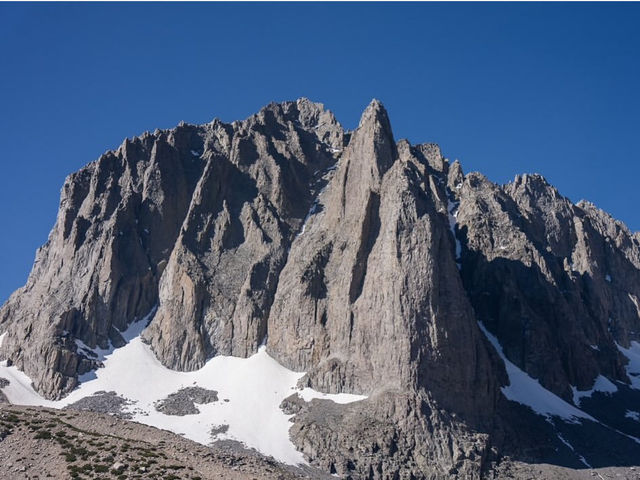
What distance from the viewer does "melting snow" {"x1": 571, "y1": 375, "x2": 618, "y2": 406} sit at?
15212cm

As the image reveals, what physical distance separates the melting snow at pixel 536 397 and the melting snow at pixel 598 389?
7.80 metres

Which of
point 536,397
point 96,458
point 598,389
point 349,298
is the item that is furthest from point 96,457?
point 598,389

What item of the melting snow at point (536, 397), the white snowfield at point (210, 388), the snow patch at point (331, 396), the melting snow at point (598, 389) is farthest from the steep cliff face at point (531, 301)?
the white snowfield at point (210, 388)

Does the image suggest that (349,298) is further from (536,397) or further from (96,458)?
(96,458)

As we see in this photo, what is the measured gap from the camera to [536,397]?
142 meters

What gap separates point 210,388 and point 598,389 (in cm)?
7509

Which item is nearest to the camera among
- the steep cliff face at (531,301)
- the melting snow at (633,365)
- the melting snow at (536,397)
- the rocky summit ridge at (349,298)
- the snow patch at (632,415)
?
the rocky summit ridge at (349,298)

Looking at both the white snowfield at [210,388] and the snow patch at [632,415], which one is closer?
the white snowfield at [210,388]

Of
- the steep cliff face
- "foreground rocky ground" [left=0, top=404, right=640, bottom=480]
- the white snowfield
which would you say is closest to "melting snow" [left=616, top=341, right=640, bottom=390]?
the steep cliff face

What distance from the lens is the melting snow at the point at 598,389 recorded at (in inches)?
5989

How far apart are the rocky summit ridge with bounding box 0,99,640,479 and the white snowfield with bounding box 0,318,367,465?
2237 mm

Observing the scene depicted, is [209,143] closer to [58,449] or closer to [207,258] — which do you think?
[207,258]

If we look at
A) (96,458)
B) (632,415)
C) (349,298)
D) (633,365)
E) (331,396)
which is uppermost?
(633,365)

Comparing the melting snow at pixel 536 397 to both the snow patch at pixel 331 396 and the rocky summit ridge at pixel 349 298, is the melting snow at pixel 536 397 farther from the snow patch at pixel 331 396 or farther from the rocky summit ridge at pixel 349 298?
the snow patch at pixel 331 396
